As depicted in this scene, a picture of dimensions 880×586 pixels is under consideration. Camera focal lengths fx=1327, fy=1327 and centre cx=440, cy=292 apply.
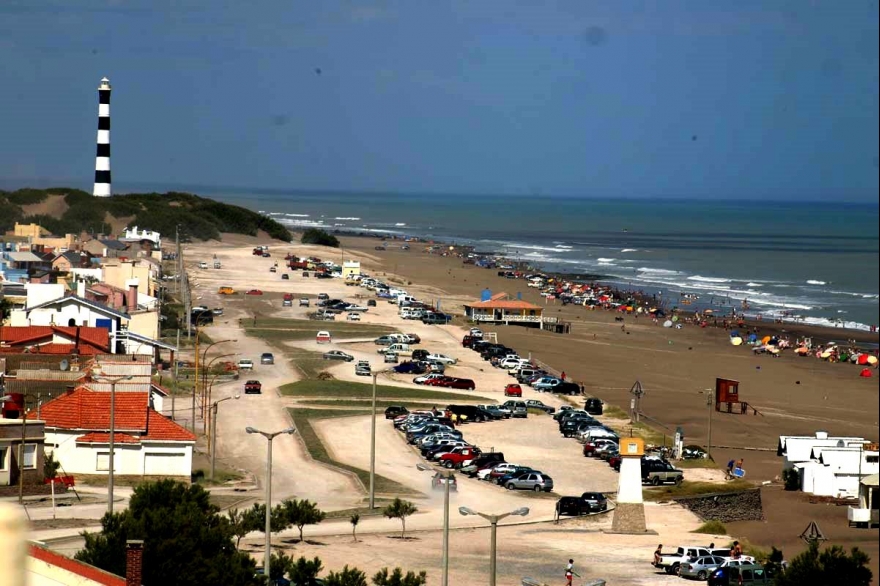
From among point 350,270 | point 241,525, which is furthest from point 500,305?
point 241,525

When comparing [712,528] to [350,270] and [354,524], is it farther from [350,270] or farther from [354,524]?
[350,270]

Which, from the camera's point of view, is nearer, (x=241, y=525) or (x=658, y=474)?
(x=241, y=525)

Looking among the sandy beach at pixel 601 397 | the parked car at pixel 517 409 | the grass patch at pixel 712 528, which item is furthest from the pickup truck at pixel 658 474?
the parked car at pixel 517 409

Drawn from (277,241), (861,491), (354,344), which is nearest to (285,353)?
(354,344)

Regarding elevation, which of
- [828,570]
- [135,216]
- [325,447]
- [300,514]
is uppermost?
[135,216]

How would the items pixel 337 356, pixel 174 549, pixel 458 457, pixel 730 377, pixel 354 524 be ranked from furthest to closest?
1. pixel 337 356
2. pixel 730 377
3. pixel 458 457
4. pixel 354 524
5. pixel 174 549

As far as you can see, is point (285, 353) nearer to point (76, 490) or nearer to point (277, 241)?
point (76, 490)
